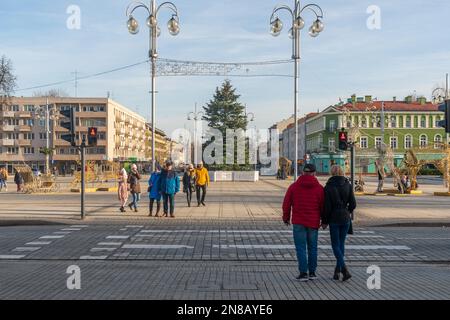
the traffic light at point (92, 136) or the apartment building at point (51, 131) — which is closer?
the traffic light at point (92, 136)

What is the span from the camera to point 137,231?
16.8m

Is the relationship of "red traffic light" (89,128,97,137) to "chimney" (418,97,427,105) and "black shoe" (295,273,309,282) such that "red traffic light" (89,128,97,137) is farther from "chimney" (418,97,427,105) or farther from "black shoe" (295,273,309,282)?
"chimney" (418,97,427,105)

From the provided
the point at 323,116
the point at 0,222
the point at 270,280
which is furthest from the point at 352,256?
the point at 323,116

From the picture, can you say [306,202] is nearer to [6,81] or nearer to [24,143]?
[6,81]

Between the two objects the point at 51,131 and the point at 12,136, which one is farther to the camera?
the point at 12,136

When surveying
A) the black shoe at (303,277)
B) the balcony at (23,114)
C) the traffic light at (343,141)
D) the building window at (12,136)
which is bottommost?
the black shoe at (303,277)

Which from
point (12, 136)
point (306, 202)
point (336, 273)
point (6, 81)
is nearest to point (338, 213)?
point (306, 202)

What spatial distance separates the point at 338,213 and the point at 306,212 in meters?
0.53

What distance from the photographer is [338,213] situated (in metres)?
9.38

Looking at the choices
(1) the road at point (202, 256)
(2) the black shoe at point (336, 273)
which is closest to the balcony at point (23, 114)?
(1) the road at point (202, 256)

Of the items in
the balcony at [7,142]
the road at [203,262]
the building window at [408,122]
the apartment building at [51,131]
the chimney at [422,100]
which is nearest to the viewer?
the road at [203,262]

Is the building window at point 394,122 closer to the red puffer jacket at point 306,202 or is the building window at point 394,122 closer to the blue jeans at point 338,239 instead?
the blue jeans at point 338,239

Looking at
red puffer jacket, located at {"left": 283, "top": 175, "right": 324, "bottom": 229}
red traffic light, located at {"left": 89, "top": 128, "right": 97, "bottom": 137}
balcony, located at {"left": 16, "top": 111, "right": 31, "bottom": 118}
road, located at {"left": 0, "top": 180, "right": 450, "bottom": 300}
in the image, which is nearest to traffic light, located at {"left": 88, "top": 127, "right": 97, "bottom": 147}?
red traffic light, located at {"left": 89, "top": 128, "right": 97, "bottom": 137}

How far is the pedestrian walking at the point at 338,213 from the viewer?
941 centimetres
